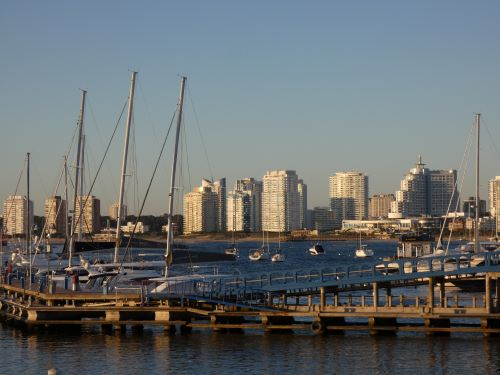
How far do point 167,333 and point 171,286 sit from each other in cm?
309

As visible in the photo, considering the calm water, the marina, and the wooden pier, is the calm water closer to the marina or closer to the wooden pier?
the wooden pier

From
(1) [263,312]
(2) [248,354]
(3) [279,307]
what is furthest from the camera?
(3) [279,307]

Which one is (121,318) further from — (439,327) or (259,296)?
(439,327)

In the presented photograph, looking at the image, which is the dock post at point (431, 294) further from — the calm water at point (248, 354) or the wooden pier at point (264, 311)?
the calm water at point (248, 354)

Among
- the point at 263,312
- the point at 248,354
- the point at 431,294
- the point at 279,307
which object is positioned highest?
the point at 431,294

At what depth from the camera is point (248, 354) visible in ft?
154

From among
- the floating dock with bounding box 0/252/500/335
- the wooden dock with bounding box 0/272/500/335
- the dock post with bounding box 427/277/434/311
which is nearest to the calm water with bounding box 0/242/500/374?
the wooden dock with bounding box 0/272/500/335

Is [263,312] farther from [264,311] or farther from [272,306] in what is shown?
[272,306]

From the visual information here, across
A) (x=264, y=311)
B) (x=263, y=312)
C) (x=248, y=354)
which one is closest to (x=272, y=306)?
(x=264, y=311)

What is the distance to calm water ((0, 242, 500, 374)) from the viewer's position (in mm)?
43656

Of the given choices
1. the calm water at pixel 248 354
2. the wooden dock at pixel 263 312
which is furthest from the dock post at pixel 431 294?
the calm water at pixel 248 354

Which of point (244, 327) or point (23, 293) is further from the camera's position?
point (23, 293)

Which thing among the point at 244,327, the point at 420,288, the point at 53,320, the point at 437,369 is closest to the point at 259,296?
the point at 244,327

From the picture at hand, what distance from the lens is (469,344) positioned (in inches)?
1886
